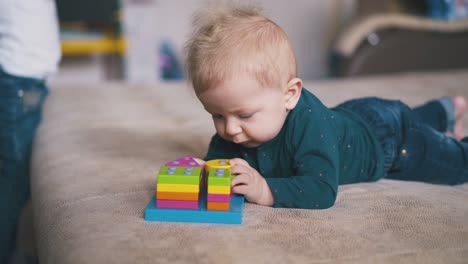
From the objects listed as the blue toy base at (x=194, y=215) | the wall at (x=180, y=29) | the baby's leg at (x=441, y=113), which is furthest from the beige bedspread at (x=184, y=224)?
the wall at (x=180, y=29)

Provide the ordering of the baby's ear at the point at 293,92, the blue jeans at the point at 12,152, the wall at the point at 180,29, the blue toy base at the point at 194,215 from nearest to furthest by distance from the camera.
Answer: the blue toy base at the point at 194,215 → the baby's ear at the point at 293,92 → the blue jeans at the point at 12,152 → the wall at the point at 180,29

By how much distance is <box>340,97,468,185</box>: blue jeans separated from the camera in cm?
117

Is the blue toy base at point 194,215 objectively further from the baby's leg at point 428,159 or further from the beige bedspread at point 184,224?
the baby's leg at point 428,159

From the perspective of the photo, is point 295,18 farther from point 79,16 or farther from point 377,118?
point 377,118

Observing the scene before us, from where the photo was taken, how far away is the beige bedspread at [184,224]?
2.41 feet

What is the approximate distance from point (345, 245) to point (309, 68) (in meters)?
3.54

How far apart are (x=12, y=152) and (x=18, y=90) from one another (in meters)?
0.17

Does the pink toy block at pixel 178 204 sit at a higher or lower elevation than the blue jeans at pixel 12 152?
higher

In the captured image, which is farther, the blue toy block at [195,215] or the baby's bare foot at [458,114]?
the baby's bare foot at [458,114]

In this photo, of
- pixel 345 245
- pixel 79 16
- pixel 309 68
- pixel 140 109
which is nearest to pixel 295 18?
pixel 309 68

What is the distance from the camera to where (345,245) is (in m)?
0.76

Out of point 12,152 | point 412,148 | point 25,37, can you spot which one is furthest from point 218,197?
point 25,37

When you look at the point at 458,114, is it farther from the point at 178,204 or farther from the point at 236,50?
the point at 178,204

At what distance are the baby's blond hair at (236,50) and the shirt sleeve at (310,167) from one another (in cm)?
10
